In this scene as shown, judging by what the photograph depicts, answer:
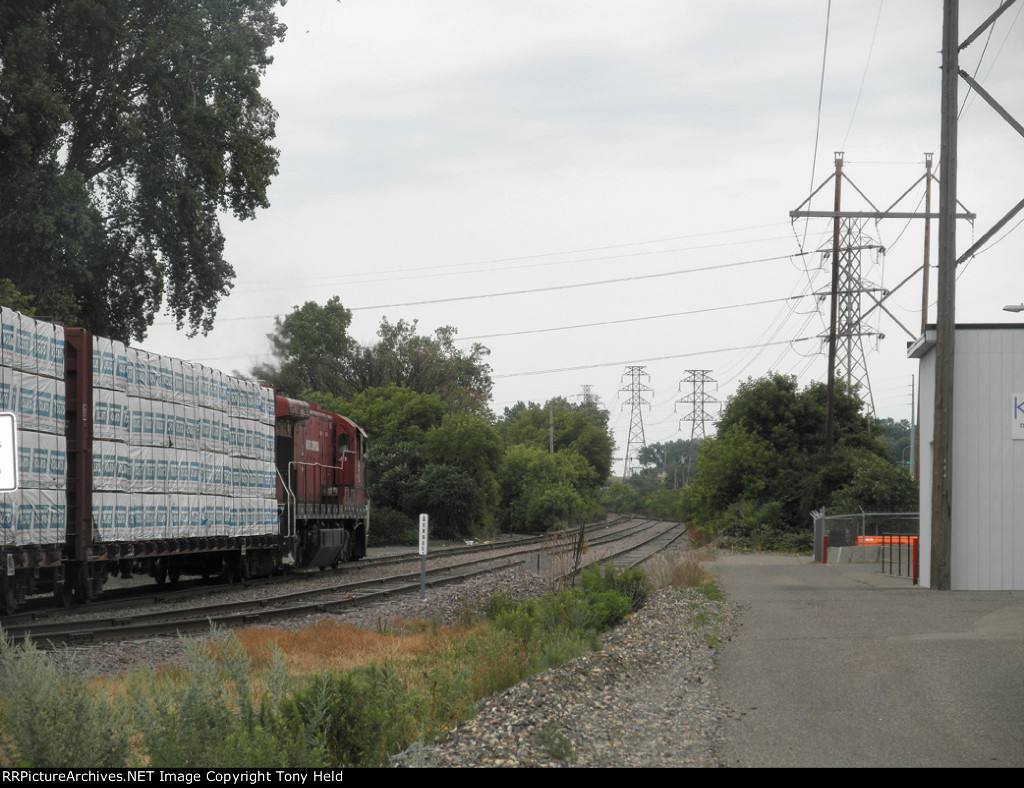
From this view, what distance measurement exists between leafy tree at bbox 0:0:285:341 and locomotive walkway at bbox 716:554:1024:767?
22597 millimetres

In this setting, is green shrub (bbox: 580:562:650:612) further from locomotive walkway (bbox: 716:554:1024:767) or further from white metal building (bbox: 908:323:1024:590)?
white metal building (bbox: 908:323:1024:590)

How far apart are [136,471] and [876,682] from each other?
43.0 ft

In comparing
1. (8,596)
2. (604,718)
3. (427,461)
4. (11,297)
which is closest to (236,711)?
(604,718)

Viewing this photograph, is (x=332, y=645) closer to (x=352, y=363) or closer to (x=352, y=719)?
(x=352, y=719)

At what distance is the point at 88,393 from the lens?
17297 mm

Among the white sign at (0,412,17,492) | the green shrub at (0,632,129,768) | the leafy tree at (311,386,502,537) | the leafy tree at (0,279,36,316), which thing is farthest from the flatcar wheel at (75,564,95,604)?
the leafy tree at (311,386,502,537)

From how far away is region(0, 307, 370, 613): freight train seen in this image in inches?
618

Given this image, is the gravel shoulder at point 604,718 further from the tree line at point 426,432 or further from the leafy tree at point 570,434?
the leafy tree at point 570,434

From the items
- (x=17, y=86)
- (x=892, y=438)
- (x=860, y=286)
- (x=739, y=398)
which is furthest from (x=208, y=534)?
(x=892, y=438)

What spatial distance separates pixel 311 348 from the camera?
273ft

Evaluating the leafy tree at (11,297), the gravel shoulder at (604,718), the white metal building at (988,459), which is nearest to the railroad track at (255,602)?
the gravel shoulder at (604,718)

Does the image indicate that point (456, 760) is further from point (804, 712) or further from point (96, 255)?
point (96, 255)

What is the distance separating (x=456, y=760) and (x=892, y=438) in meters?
156

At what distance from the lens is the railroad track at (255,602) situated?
1462 cm
